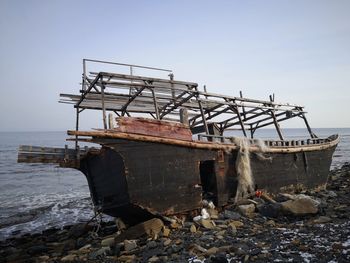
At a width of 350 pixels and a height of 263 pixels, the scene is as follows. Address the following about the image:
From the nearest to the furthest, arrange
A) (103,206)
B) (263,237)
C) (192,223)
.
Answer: (263,237), (192,223), (103,206)

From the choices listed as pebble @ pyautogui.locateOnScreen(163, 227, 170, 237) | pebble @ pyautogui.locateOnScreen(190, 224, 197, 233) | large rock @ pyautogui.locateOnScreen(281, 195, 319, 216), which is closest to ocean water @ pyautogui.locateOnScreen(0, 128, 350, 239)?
pebble @ pyautogui.locateOnScreen(163, 227, 170, 237)

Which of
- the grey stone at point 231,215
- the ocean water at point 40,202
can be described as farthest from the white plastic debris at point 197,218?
the ocean water at point 40,202

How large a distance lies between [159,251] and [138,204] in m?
1.29

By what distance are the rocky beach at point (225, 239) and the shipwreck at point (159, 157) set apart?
20.5 inches

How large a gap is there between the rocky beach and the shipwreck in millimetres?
522

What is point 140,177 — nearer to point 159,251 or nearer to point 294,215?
point 159,251

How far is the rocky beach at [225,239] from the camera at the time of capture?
5.33 m

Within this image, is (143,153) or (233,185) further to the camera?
(233,185)

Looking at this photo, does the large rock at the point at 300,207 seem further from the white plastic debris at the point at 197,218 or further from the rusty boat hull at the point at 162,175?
the white plastic debris at the point at 197,218

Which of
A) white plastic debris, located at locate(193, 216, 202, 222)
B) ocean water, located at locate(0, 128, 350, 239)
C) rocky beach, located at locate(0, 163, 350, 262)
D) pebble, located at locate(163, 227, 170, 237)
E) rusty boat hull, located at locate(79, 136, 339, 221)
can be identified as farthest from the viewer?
ocean water, located at locate(0, 128, 350, 239)

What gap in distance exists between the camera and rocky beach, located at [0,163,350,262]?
17.5ft

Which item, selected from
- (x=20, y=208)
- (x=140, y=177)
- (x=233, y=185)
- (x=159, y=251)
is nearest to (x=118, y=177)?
(x=140, y=177)

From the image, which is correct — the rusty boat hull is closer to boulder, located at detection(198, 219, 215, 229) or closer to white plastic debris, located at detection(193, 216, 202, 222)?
white plastic debris, located at detection(193, 216, 202, 222)

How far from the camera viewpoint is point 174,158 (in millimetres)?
7246
